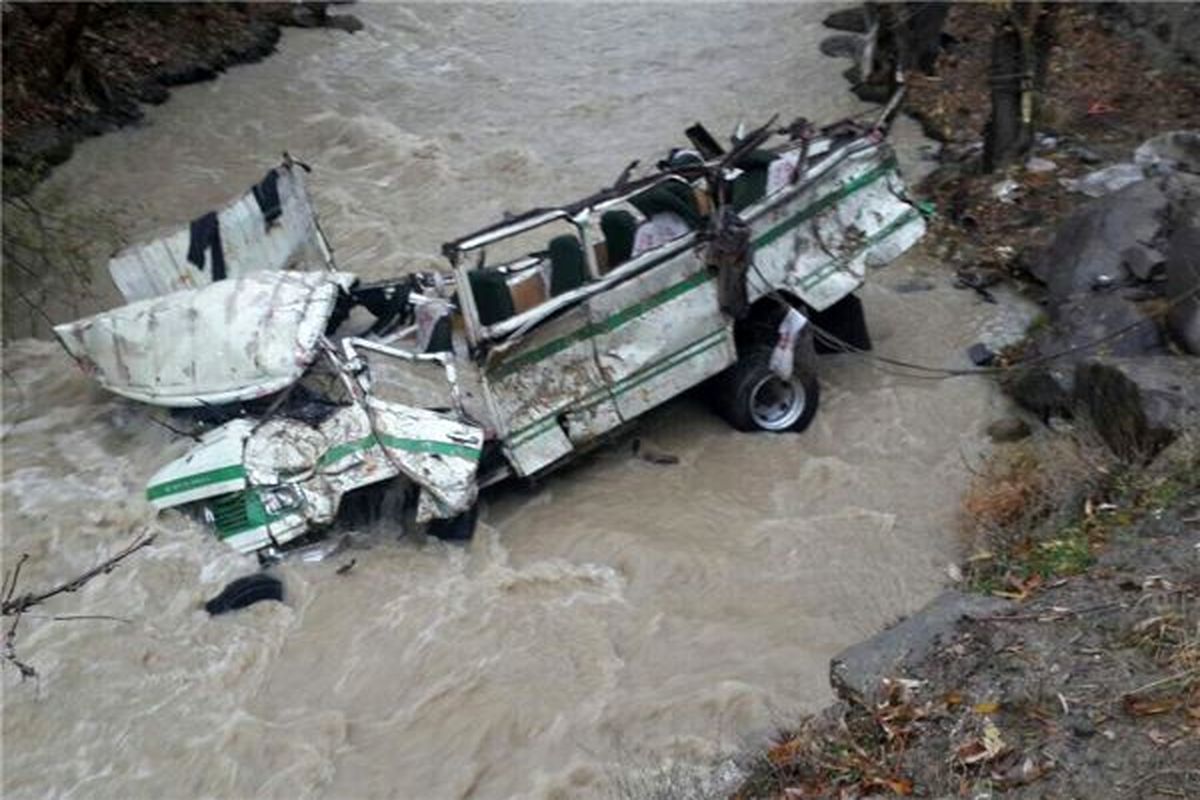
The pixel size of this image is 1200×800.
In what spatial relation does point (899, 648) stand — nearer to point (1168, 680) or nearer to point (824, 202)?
point (1168, 680)

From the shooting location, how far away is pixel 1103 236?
9.91 m

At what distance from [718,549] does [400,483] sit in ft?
7.01

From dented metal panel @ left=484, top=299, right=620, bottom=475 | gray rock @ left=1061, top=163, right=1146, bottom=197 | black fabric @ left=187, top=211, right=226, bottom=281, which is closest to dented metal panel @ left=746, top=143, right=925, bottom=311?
dented metal panel @ left=484, top=299, right=620, bottom=475

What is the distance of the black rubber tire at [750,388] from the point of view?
29.2 feet

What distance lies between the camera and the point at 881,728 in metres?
5.06

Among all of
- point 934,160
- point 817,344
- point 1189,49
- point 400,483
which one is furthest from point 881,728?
point 1189,49

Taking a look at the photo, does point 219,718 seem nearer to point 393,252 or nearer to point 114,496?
point 114,496

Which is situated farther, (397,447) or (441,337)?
(441,337)

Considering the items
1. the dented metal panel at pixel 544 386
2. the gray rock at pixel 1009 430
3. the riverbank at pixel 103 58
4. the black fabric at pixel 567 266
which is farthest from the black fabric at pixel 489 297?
the riverbank at pixel 103 58

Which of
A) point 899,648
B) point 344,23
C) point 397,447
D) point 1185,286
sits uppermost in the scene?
point 344,23

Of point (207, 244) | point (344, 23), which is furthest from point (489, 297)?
point (344, 23)

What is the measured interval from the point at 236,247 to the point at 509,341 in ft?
11.0

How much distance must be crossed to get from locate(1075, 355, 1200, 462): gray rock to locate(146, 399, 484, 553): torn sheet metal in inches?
157

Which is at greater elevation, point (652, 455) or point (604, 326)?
point (604, 326)
